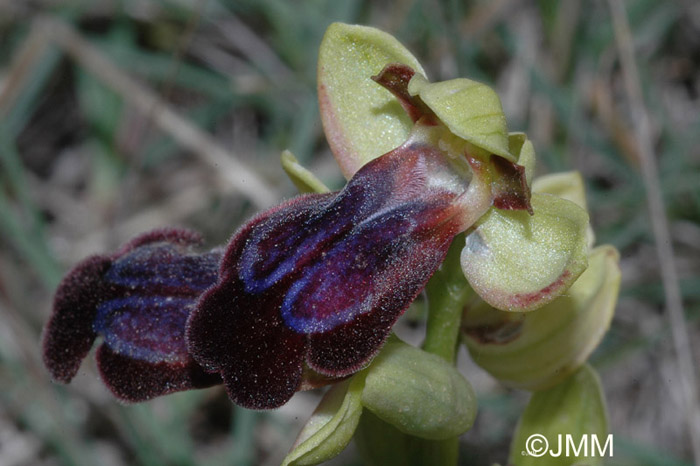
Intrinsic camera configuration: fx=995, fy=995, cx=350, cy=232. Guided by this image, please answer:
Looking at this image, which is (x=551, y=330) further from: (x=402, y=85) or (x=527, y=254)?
(x=402, y=85)

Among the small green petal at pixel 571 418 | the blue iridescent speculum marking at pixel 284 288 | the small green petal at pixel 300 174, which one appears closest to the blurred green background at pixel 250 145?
the small green petal at pixel 571 418

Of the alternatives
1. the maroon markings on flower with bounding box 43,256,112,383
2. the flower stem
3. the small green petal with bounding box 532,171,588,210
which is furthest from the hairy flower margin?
the small green petal with bounding box 532,171,588,210

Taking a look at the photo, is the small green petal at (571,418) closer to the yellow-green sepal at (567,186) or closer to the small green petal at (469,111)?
the yellow-green sepal at (567,186)

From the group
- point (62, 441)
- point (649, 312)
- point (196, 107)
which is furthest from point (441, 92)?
point (196, 107)

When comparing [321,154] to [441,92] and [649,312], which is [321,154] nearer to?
[649,312]

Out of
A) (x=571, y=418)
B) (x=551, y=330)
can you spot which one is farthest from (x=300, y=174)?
(x=571, y=418)

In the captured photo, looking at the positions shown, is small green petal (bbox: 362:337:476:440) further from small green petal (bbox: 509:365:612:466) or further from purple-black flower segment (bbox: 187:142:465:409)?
small green petal (bbox: 509:365:612:466)

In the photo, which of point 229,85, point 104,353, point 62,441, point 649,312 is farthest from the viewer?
point 229,85

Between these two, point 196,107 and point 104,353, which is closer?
point 104,353
